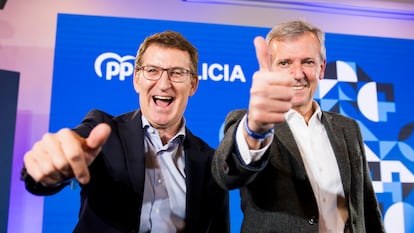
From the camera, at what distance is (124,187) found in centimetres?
120

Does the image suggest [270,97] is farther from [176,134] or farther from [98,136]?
[176,134]

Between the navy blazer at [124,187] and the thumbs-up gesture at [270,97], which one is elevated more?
the thumbs-up gesture at [270,97]

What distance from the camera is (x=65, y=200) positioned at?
2.34 meters

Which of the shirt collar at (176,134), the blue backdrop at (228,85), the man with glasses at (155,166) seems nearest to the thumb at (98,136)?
the man with glasses at (155,166)

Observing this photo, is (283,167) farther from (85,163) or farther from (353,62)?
(353,62)

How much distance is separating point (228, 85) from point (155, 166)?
55.6 inches

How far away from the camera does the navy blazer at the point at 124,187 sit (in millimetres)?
1184

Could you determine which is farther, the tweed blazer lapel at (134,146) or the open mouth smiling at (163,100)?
the open mouth smiling at (163,100)

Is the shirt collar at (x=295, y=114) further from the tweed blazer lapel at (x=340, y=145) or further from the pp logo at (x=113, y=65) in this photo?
the pp logo at (x=113, y=65)

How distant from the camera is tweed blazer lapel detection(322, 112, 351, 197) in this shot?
1.23m

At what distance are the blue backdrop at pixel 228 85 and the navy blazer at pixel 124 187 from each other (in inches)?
47.3

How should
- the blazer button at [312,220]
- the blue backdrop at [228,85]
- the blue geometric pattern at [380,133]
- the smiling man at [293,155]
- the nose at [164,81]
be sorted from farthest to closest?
the blue geometric pattern at [380,133]
the blue backdrop at [228,85]
the nose at [164,81]
the blazer button at [312,220]
the smiling man at [293,155]

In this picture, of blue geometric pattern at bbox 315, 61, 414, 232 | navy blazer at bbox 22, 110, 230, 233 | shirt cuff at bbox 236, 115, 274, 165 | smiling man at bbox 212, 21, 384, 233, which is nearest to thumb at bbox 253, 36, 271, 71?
smiling man at bbox 212, 21, 384, 233

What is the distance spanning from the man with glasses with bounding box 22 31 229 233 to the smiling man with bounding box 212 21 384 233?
20 centimetres
